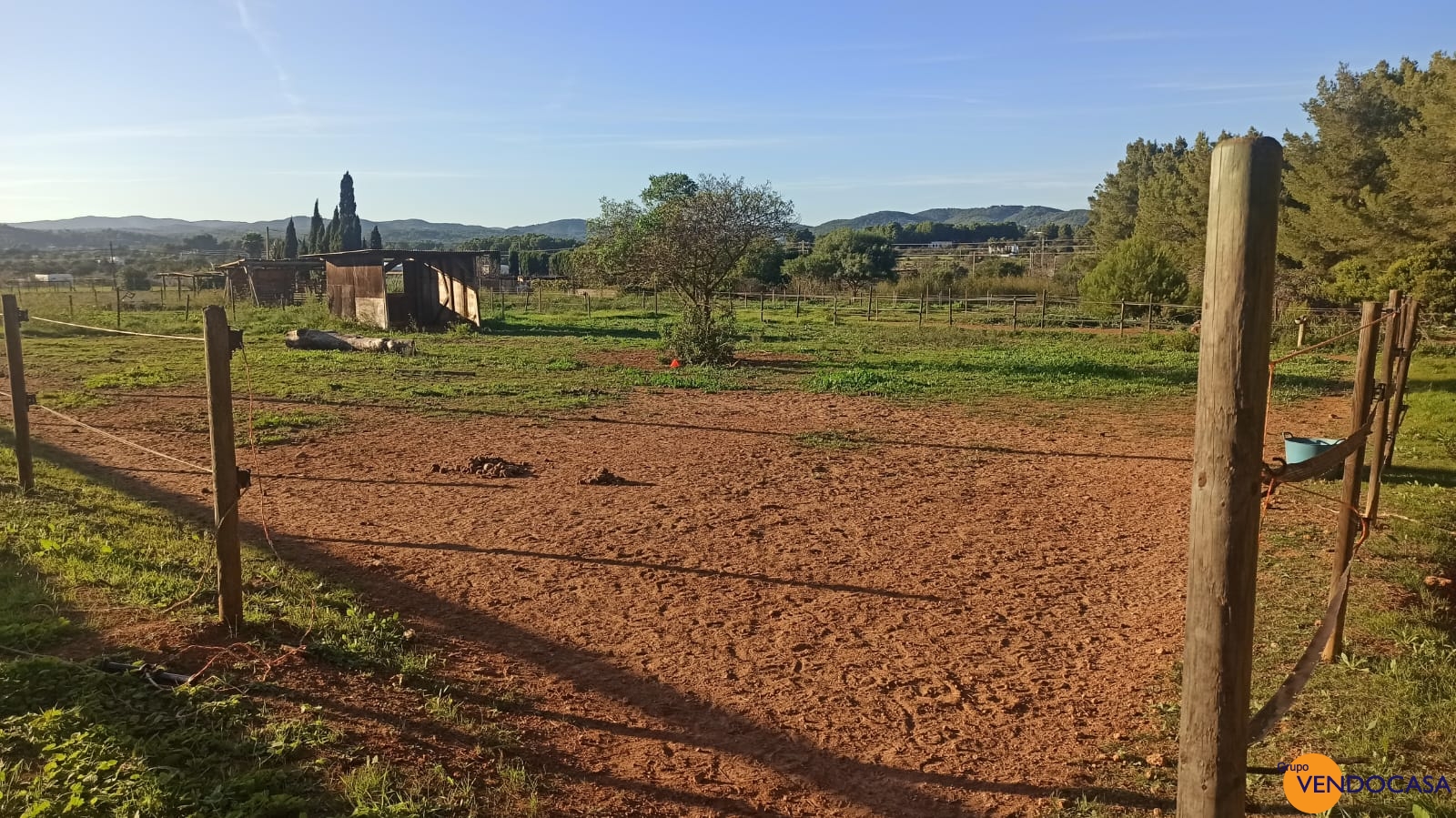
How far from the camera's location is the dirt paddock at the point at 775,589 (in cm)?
392

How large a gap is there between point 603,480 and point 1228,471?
7.11 metres

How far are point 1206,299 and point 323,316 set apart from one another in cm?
3070

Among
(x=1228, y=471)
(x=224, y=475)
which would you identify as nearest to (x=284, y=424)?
(x=224, y=475)

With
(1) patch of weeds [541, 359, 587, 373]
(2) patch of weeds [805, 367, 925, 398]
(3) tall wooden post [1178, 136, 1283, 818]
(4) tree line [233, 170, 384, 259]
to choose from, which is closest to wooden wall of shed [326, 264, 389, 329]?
(1) patch of weeds [541, 359, 587, 373]

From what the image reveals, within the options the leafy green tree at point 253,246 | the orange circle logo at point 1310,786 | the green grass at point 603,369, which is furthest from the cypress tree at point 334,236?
the orange circle logo at point 1310,786

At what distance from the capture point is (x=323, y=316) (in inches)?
1156

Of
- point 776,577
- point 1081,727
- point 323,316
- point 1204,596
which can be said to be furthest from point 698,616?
point 323,316

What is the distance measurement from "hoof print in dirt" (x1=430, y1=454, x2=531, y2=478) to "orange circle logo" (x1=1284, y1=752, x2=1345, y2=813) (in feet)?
23.8

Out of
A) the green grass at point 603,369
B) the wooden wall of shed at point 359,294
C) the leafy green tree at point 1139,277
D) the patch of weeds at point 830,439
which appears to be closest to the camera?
the patch of weeds at point 830,439

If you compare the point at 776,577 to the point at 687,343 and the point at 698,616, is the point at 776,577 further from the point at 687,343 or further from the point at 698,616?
the point at 687,343

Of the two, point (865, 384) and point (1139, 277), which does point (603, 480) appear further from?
point (1139, 277)

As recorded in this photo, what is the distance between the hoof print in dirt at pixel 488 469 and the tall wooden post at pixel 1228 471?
752 cm

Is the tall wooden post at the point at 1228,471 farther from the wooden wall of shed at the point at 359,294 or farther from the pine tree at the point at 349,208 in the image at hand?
the pine tree at the point at 349,208

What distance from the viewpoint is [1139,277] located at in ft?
107
